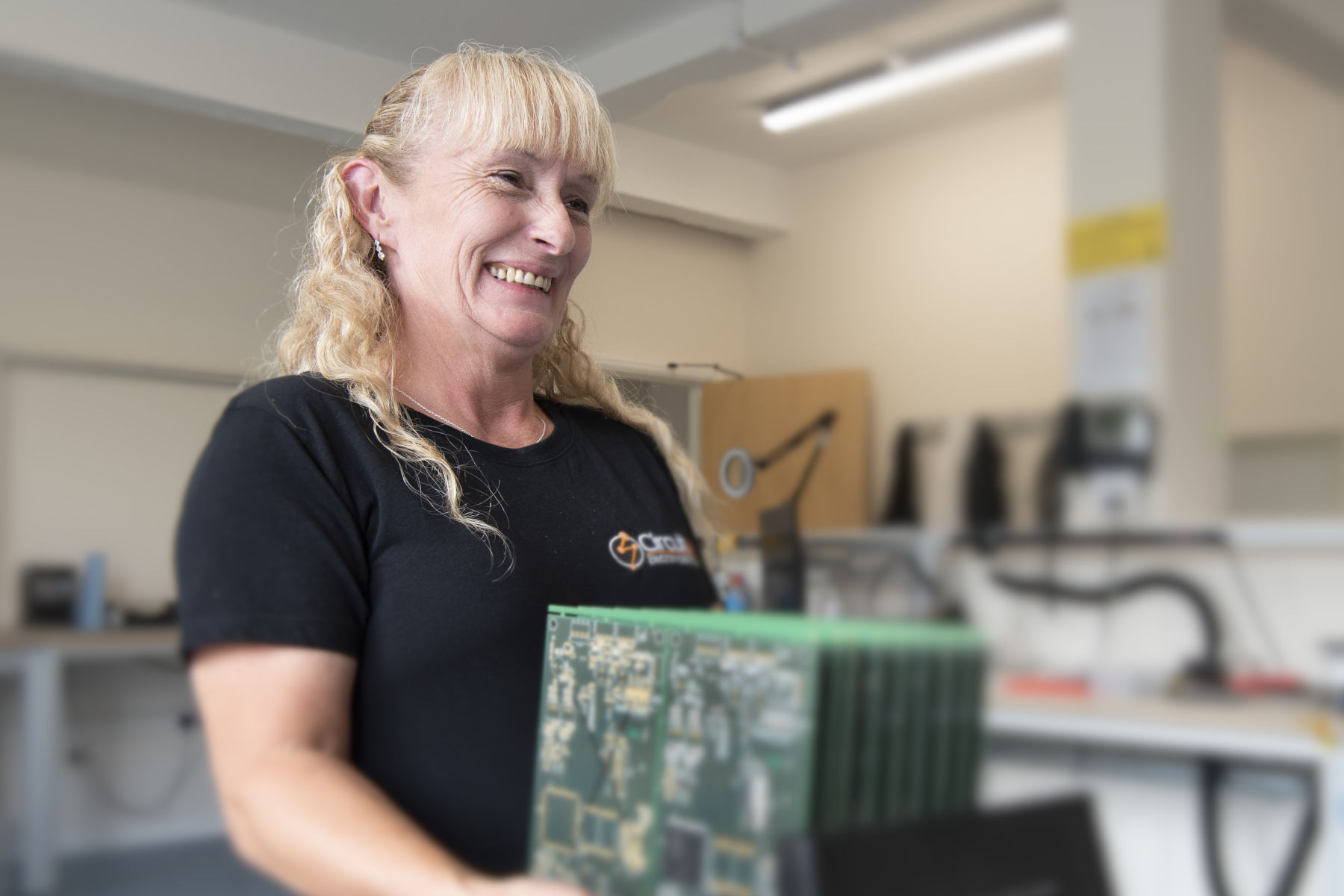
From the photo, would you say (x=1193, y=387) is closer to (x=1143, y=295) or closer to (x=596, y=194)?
(x=1143, y=295)

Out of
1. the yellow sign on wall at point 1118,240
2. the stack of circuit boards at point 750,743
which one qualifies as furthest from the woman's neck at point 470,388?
the yellow sign on wall at point 1118,240

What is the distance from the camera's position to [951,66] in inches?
14.1

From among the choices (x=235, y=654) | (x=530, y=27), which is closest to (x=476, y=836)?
(x=235, y=654)

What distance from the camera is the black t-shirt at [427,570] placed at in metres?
0.54

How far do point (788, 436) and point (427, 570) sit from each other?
0.89ft

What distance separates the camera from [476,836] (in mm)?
558

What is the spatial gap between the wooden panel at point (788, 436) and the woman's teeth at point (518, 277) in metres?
0.14

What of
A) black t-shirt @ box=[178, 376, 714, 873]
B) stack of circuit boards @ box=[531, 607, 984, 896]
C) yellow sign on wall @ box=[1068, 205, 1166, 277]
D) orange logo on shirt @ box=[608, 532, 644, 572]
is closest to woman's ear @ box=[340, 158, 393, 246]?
black t-shirt @ box=[178, 376, 714, 873]

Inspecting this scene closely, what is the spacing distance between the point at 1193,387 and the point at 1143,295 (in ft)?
0.12

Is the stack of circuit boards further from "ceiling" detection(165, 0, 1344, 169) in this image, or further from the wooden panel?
"ceiling" detection(165, 0, 1344, 169)

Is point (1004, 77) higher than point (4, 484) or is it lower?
higher

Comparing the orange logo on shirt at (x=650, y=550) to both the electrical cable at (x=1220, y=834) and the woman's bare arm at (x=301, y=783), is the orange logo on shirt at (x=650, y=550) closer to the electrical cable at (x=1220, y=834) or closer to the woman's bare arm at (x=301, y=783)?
the woman's bare arm at (x=301, y=783)

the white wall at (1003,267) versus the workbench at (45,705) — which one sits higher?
the white wall at (1003,267)

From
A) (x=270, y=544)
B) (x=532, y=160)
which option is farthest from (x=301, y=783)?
(x=532, y=160)
